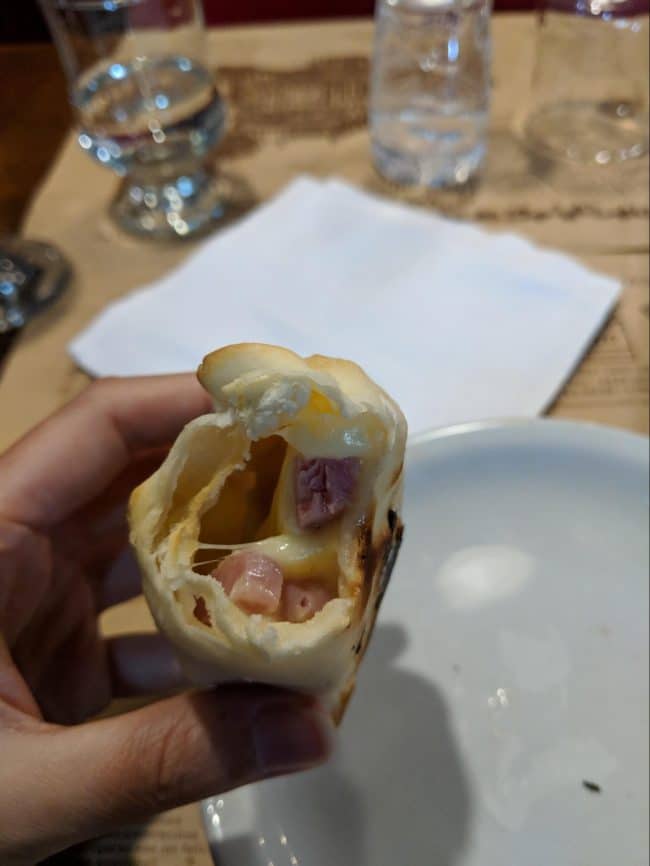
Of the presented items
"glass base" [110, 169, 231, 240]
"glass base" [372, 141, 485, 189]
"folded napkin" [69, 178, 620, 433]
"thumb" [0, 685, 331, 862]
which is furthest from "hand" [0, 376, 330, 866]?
"glass base" [372, 141, 485, 189]

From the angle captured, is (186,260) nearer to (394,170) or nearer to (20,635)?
(394,170)

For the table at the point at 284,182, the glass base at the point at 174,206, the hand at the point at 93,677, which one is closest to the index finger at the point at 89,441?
the hand at the point at 93,677

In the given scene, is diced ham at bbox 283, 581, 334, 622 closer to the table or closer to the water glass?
the table

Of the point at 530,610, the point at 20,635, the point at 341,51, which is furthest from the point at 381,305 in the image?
the point at 341,51

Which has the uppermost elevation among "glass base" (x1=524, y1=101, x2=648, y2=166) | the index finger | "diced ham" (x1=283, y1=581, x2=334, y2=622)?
"glass base" (x1=524, y1=101, x2=648, y2=166)

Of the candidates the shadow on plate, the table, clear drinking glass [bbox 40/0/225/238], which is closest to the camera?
the shadow on plate

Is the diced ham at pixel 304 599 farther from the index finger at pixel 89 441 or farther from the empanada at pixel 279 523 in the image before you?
the index finger at pixel 89 441
